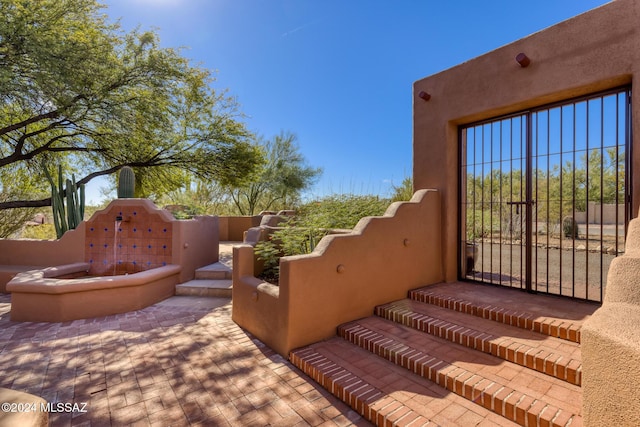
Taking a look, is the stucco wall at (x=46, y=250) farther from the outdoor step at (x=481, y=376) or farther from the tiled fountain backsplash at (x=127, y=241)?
the outdoor step at (x=481, y=376)

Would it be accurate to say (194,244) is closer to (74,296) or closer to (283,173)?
(74,296)

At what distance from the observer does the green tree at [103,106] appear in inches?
327

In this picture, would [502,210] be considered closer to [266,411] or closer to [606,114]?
[606,114]

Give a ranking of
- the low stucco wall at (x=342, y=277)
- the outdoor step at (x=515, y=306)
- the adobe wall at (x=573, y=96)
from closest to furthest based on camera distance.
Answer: the adobe wall at (x=573, y=96), the outdoor step at (x=515, y=306), the low stucco wall at (x=342, y=277)

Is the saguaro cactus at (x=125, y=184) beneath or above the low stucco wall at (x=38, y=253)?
above

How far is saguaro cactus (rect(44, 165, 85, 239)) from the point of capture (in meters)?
8.90

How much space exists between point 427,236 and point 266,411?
3.83 m

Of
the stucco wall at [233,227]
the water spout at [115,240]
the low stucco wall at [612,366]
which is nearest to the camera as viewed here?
the low stucco wall at [612,366]

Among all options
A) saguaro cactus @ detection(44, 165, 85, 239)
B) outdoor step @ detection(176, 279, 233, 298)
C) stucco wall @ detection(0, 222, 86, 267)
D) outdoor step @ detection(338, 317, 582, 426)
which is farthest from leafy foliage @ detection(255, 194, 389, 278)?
saguaro cactus @ detection(44, 165, 85, 239)

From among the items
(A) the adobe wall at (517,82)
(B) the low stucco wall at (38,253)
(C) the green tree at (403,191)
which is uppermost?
(A) the adobe wall at (517,82)

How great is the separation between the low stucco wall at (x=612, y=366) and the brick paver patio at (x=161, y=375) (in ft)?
5.97

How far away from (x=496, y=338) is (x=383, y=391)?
1564 millimetres

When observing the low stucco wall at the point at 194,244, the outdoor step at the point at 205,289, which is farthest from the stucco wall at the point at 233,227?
the outdoor step at the point at 205,289

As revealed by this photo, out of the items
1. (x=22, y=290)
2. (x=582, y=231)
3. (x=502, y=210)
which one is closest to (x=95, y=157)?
(x=22, y=290)
